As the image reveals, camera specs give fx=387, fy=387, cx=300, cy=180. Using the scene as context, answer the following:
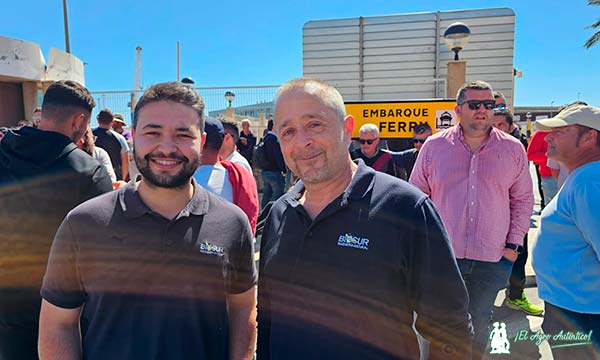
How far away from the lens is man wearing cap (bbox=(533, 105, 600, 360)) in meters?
2.17

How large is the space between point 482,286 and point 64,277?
2.73 metres

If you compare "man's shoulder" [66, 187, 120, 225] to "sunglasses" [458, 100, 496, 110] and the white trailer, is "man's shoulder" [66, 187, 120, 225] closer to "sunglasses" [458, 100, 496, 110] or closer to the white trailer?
"sunglasses" [458, 100, 496, 110]

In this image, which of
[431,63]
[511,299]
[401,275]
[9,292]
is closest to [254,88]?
[431,63]

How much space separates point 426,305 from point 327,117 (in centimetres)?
81

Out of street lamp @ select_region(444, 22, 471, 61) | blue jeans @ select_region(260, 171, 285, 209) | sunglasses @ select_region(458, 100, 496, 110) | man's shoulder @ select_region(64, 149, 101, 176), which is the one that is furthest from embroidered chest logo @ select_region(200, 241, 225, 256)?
street lamp @ select_region(444, 22, 471, 61)

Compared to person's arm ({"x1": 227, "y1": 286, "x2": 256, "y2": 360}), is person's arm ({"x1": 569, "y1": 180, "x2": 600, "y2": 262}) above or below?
above

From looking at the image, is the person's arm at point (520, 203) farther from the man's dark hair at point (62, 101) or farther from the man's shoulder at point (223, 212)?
the man's dark hair at point (62, 101)

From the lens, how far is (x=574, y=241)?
2264 millimetres

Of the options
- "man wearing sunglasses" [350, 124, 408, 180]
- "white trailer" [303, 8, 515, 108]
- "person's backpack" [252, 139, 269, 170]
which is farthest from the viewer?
"white trailer" [303, 8, 515, 108]

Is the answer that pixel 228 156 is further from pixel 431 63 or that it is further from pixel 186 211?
pixel 431 63

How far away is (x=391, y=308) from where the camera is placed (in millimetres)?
1396

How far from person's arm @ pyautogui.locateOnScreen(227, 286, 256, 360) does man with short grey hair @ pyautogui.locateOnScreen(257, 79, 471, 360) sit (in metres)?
0.17

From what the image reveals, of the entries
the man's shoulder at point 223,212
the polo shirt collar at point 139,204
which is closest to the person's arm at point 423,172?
the man's shoulder at point 223,212

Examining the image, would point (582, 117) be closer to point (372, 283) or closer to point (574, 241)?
point (574, 241)
